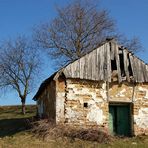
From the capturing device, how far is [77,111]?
61.9ft

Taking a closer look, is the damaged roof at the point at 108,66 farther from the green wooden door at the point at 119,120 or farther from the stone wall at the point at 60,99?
the green wooden door at the point at 119,120

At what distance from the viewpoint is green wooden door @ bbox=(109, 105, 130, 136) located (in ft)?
65.4

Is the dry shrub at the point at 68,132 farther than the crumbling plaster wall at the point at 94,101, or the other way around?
the crumbling plaster wall at the point at 94,101

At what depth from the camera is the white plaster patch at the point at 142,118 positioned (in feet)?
65.0

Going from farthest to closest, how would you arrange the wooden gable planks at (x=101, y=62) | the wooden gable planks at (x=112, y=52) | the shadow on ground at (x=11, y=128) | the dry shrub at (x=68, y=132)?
the shadow on ground at (x=11, y=128) → the wooden gable planks at (x=112, y=52) → the wooden gable planks at (x=101, y=62) → the dry shrub at (x=68, y=132)

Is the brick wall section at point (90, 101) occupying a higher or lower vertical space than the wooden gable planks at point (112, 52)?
lower

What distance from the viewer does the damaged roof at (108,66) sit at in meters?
19.4

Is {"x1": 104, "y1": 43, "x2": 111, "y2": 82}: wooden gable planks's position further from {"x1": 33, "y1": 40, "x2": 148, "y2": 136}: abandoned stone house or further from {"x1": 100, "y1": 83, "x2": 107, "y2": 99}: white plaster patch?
{"x1": 100, "y1": 83, "x2": 107, "y2": 99}: white plaster patch

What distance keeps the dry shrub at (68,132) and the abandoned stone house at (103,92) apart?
575mm

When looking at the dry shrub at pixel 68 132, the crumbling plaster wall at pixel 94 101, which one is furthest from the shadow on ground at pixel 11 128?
the crumbling plaster wall at pixel 94 101

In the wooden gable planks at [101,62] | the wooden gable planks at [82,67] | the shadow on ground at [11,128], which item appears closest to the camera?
the wooden gable planks at [82,67]

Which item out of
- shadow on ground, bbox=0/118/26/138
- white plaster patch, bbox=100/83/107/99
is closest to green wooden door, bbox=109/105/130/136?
white plaster patch, bbox=100/83/107/99

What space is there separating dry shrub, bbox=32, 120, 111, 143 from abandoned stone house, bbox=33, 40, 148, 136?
57cm

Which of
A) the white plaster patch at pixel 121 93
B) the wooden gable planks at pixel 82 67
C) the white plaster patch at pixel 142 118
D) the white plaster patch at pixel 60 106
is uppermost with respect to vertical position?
the wooden gable planks at pixel 82 67
